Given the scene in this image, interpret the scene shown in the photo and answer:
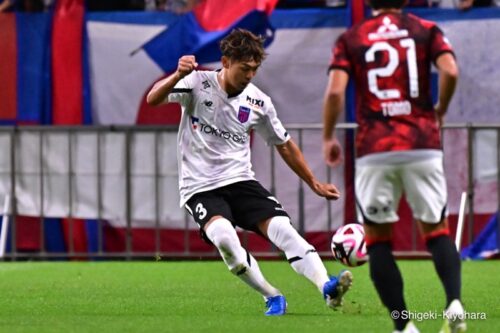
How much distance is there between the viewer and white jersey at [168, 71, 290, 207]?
10.5 metres

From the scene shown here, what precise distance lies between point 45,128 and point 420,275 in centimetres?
532

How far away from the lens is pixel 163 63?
17516 mm

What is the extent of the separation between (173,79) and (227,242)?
1.18m

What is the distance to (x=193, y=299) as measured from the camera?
1169cm

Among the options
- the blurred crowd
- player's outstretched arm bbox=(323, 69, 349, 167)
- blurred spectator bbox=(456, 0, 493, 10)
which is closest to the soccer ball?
player's outstretched arm bbox=(323, 69, 349, 167)

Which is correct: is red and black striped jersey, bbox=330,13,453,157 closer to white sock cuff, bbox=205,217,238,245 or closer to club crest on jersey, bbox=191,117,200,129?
white sock cuff, bbox=205,217,238,245

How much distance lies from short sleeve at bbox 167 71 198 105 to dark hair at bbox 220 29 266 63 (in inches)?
14.1

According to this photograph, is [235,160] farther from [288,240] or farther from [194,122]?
[288,240]

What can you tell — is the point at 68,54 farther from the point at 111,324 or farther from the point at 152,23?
the point at 111,324

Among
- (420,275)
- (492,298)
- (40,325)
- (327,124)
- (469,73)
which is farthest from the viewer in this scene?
(469,73)

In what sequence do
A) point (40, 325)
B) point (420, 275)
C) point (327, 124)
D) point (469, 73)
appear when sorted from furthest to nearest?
point (469, 73), point (420, 275), point (40, 325), point (327, 124)

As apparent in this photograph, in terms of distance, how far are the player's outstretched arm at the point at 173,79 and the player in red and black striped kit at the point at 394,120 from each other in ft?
5.38

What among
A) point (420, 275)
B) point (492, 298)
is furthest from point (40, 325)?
point (420, 275)

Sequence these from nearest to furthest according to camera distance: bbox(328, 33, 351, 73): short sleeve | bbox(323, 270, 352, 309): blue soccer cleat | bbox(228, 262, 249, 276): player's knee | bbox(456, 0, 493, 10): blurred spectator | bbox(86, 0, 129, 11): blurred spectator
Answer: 1. bbox(328, 33, 351, 73): short sleeve
2. bbox(323, 270, 352, 309): blue soccer cleat
3. bbox(228, 262, 249, 276): player's knee
4. bbox(456, 0, 493, 10): blurred spectator
5. bbox(86, 0, 129, 11): blurred spectator
